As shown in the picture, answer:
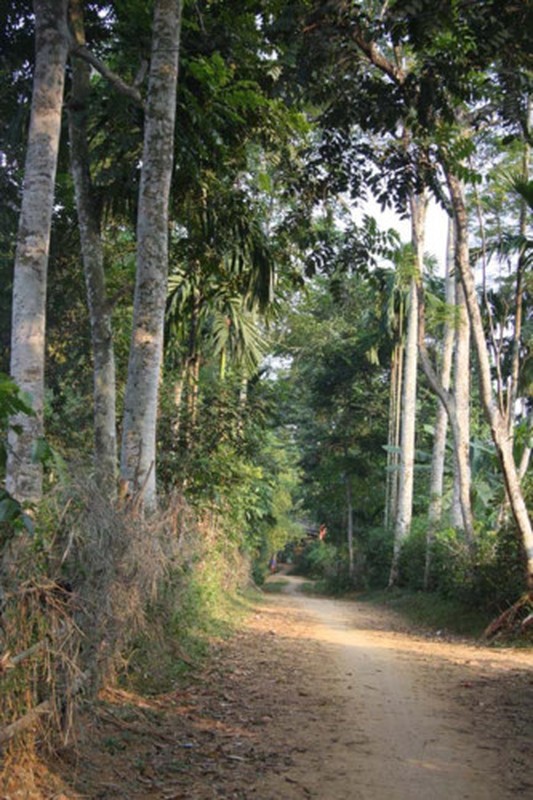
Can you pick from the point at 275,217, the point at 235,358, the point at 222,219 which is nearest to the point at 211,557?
the point at 235,358

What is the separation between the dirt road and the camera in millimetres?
4820

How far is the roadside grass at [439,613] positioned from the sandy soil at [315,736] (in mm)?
4067

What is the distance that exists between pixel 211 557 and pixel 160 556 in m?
7.89

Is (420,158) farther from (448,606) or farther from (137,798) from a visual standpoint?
(448,606)

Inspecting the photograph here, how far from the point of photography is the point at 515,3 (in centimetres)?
639

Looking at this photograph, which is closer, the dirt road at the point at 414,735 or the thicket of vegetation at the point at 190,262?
the dirt road at the point at 414,735

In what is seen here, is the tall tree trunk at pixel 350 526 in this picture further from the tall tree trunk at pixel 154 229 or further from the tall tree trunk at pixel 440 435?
the tall tree trunk at pixel 154 229

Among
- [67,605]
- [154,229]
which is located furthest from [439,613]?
[67,605]

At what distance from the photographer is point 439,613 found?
1636cm

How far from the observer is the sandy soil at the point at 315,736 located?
15.5 feet

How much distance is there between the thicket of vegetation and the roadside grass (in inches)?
16.4

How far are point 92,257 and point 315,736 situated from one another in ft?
22.3

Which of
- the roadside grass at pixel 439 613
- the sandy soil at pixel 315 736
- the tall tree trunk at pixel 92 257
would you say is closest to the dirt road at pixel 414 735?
the sandy soil at pixel 315 736

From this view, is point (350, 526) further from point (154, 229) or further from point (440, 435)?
point (154, 229)
